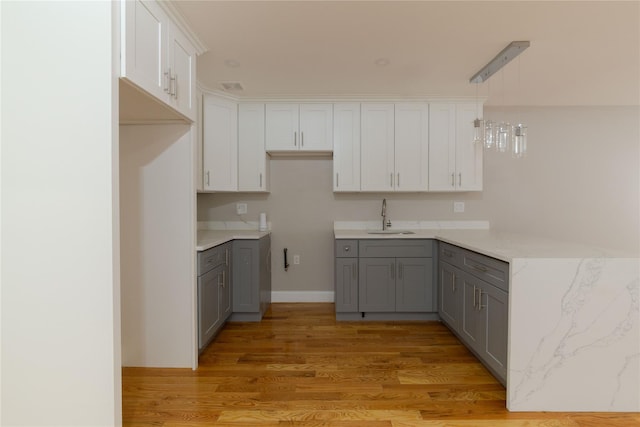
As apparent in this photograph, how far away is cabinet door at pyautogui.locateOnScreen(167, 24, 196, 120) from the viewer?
208cm

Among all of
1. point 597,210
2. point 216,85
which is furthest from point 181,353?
point 597,210

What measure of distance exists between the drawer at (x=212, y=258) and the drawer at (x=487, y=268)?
201cm

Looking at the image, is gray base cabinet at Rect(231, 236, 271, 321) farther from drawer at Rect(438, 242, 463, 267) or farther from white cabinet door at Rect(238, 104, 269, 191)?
drawer at Rect(438, 242, 463, 267)

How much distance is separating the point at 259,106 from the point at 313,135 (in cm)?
65

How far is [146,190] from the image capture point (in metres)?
2.44

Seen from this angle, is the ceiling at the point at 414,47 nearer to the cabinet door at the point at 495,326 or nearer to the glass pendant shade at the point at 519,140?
the glass pendant shade at the point at 519,140

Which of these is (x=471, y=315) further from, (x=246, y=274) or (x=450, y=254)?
(x=246, y=274)

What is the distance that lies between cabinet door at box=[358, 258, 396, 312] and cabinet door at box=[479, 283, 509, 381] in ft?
3.64

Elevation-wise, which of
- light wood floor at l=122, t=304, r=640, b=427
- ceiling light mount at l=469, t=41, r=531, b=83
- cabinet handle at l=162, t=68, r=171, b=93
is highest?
ceiling light mount at l=469, t=41, r=531, b=83

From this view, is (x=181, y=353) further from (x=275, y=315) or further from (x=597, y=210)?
(x=597, y=210)

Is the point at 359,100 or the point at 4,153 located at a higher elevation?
the point at 359,100

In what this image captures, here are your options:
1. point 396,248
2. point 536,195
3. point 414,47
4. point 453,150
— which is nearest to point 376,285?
point 396,248

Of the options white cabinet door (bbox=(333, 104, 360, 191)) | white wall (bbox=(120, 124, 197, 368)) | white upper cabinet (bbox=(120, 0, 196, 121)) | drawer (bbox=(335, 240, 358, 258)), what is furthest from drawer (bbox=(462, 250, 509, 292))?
white upper cabinet (bbox=(120, 0, 196, 121))

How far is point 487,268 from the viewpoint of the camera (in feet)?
7.59
